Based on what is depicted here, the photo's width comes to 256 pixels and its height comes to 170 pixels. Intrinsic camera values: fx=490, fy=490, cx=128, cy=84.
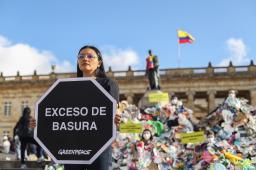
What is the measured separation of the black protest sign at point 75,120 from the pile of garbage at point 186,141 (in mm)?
4992

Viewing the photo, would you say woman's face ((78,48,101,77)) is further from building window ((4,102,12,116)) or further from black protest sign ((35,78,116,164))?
building window ((4,102,12,116))

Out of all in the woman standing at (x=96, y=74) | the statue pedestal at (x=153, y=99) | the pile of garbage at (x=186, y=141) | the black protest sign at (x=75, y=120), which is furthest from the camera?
the statue pedestal at (x=153, y=99)

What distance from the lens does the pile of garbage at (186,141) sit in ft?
32.2

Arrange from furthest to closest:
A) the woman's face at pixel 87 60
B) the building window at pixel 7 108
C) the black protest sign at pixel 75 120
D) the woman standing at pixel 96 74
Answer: the building window at pixel 7 108 < the woman's face at pixel 87 60 < the woman standing at pixel 96 74 < the black protest sign at pixel 75 120

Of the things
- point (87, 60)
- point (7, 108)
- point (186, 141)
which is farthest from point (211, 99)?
point (87, 60)

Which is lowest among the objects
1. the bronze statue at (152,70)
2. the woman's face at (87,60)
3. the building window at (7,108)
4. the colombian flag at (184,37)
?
the building window at (7,108)

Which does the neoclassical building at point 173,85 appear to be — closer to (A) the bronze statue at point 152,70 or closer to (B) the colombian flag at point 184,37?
(B) the colombian flag at point 184,37

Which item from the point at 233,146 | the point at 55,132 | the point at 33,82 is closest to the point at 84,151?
the point at 55,132

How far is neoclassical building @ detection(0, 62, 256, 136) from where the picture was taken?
49.6 meters

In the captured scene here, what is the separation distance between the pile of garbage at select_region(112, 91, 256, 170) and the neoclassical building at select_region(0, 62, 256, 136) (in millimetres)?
32927

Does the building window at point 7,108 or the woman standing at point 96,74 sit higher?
the woman standing at point 96,74

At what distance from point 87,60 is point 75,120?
0.52 m

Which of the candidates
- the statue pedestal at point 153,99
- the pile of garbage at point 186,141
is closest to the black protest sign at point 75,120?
the pile of garbage at point 186,141

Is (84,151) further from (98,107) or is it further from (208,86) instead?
(208,86)
